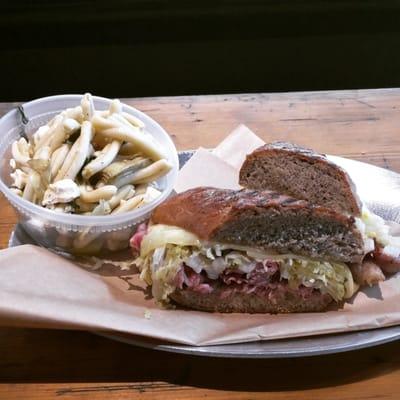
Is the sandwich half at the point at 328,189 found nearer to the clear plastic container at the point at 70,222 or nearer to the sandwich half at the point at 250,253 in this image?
the sandwich half at the point at 250,253

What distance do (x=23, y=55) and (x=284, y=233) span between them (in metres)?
1.79

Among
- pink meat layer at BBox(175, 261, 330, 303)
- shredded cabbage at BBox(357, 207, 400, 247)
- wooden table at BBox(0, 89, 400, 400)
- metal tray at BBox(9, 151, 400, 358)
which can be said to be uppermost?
shredded cabbage at BBox(357, 207, 400, 247)

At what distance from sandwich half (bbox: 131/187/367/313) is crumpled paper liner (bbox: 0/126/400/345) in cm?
3

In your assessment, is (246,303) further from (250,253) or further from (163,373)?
(163,373)

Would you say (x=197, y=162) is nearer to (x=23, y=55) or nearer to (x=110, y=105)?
(x=110, y=105)

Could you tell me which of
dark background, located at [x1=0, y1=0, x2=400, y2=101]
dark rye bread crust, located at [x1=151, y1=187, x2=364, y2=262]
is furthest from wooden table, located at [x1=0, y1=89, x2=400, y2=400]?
dark background, located at [x1=0, y1=0, x2=400, y2=101]

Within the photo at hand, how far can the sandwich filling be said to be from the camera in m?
1.28

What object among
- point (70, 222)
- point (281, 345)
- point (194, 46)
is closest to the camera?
point (281, 345)

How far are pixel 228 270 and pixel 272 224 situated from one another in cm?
13

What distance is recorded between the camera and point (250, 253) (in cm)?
128

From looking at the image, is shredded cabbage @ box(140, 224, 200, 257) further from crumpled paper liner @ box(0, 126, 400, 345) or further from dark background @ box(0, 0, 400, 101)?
dark background @ box(0, 0, 400, 101)

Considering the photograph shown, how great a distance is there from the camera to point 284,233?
1.28 metres

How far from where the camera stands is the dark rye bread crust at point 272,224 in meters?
1.26

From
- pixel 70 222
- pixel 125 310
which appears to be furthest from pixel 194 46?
pixel 125 310
